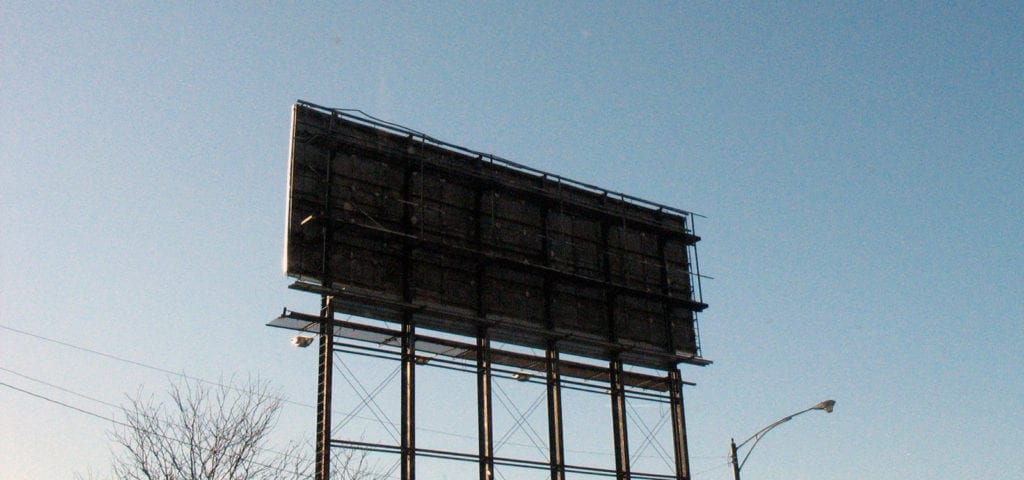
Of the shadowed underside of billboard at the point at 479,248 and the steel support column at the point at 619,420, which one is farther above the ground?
the shadowed underside of billboard at the point at 479,248

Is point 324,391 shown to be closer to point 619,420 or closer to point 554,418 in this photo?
point 554,418

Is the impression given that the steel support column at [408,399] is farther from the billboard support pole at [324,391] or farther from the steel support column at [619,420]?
the steel support column at [619,420]

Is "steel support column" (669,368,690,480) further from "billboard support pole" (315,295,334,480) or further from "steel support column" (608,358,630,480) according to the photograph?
"billboard support pole" (315,295,334,480)

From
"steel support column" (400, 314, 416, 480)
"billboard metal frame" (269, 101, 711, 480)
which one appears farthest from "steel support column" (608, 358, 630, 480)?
"steel support column" (400, 314, 416, 480)

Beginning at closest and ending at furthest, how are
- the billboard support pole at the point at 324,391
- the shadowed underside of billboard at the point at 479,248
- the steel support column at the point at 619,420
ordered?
the billboard support pole at the point at 324,391
the shadowed underside of billboard at the point at 479,248
the steel support column at the point at 619,420

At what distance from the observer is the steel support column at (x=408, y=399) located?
93.4 ft

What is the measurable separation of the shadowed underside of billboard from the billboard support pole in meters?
0.73

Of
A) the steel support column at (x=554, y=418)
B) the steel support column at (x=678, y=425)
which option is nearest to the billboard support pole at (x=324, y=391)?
the steel support column at (x=554, y=418)

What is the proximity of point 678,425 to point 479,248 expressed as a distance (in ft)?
27.3

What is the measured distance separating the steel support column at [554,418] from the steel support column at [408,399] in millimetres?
4567

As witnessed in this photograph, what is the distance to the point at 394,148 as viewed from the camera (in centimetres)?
3178

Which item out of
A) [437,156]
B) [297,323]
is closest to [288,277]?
[297,323]

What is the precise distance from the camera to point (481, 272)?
106 feet

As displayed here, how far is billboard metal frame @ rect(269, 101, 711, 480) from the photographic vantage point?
96.2 feet
